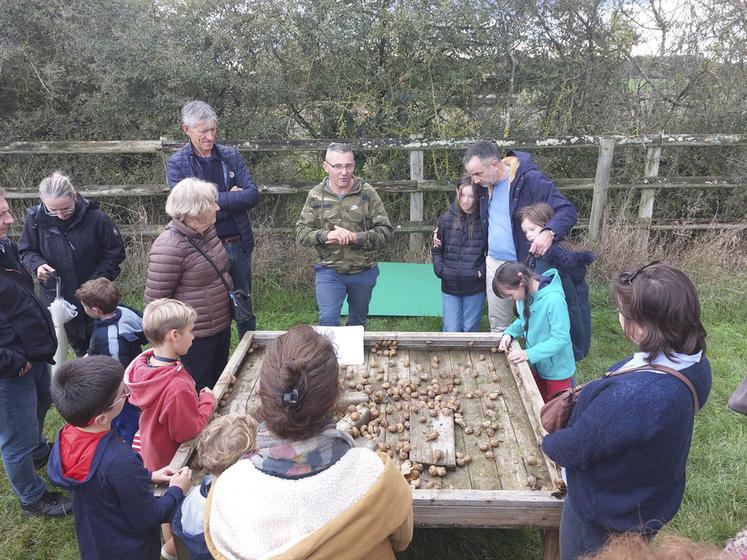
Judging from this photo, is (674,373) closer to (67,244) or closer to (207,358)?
(207,358)

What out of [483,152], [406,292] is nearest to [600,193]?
[406,292]

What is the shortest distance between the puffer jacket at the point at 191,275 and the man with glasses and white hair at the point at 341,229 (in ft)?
2.71

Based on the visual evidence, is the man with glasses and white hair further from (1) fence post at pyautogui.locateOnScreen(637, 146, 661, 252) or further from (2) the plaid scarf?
(1) fence post at pyautogui.locateOnScreen(637, 146, 661, 252)

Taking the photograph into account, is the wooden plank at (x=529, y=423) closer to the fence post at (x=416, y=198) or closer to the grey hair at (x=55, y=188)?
the grey hair at (x=55, y=188)

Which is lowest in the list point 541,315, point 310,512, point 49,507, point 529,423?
point 49,507

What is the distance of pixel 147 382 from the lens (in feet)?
8.68

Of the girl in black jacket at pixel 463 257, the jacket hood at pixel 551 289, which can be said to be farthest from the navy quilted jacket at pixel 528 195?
the jacket hood at pixel 551 289

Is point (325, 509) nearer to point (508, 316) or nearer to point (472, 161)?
Result: point (472, 161)

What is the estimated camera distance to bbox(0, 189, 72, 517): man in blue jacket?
9.58 ft

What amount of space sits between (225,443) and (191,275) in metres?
1.50

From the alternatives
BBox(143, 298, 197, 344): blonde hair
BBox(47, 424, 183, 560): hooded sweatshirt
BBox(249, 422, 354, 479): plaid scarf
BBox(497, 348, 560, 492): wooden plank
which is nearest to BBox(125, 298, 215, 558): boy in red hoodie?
BBox(143, 298, 197, 344): blonde hair

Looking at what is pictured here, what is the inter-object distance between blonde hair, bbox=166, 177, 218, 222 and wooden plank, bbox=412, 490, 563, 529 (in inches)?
81.4

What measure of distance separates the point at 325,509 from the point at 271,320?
4.54m

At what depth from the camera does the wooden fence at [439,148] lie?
619 cm
